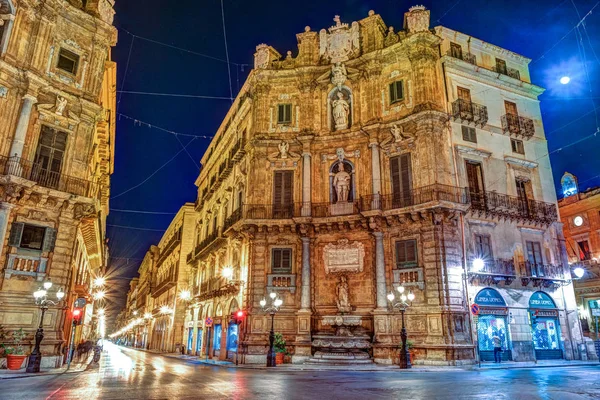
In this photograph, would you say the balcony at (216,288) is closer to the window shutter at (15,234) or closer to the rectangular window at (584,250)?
the window shutter at (15,234)

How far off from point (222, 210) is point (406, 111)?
635 inches

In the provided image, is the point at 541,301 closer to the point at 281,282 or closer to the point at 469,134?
the point at 469,134

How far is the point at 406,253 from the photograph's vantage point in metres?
22.4

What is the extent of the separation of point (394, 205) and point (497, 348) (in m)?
8.92

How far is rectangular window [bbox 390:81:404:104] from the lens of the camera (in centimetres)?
2503

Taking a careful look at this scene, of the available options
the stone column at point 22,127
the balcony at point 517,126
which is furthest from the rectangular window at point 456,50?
the stone column at point 22,127

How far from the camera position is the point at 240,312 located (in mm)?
23594

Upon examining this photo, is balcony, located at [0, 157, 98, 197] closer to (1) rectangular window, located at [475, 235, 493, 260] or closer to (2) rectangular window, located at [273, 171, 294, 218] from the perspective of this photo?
(2) rectangular window, located at [273, 171, 294, 218]

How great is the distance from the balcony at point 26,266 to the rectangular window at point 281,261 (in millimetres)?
11493

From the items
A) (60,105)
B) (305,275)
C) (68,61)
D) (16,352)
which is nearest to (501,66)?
(305,275)

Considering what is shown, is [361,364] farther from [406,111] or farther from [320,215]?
[406,111]

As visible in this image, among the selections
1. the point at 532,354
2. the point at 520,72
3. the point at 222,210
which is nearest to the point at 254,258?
the point at 222,210

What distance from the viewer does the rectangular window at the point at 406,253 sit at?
2209cm

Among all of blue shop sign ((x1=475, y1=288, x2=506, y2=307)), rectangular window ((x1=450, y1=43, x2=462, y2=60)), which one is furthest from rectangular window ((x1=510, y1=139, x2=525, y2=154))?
blue shop sign ((x1=475, y1=288, x2=506, y2=307))
